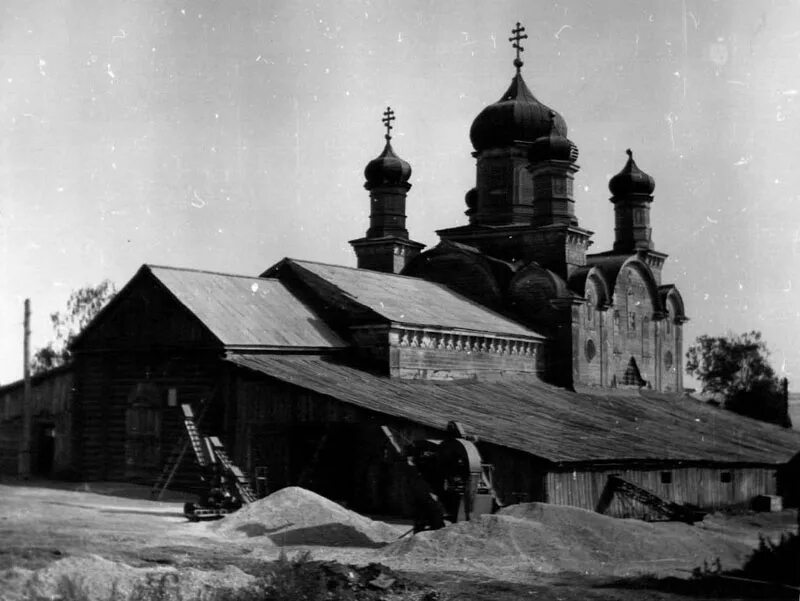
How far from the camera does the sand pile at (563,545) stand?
1747 cm

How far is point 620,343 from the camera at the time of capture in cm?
4209

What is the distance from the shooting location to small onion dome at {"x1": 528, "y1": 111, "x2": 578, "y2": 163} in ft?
128

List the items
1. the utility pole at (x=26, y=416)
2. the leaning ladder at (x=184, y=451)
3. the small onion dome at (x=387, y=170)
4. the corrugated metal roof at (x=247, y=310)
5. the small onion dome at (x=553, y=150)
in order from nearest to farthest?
1. the leaning ladder at (x=184, y=451)
2. the corrugated metal roof at (x=247, y=310)
3. the utility pole at (x=26, y=416)
4. the small onion dome at (x=553, y=150)
5. the small onion dome at (x=387, y=170)

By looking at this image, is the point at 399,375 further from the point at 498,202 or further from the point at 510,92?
the point at 510,92

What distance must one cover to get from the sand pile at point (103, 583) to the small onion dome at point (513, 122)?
31096mm

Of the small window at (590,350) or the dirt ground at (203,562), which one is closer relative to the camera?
the dirt ground at (203,562)

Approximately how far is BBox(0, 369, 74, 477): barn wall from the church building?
32 centimetres

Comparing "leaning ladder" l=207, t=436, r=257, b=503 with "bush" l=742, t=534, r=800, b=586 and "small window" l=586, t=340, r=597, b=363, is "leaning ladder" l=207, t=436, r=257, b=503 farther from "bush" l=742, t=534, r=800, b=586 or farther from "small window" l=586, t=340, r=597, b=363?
"small window" l=586, t=340, r=597, b=363


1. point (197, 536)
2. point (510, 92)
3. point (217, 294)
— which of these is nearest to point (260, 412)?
point (217, 294)

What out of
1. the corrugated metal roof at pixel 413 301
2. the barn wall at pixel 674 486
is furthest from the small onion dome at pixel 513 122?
the barn wall at pixel 674 486

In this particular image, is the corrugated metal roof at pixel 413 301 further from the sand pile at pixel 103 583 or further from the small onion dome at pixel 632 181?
the sand pile at pixel 103 583

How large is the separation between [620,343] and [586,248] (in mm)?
4170

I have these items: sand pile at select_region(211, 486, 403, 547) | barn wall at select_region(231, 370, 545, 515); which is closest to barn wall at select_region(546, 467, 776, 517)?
barn wall at select_region(231, 370, 545, 515)

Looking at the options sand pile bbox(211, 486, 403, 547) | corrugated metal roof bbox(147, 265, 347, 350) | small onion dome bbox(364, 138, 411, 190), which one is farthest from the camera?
small onion dome bbox(364, 138, 411, 190)
